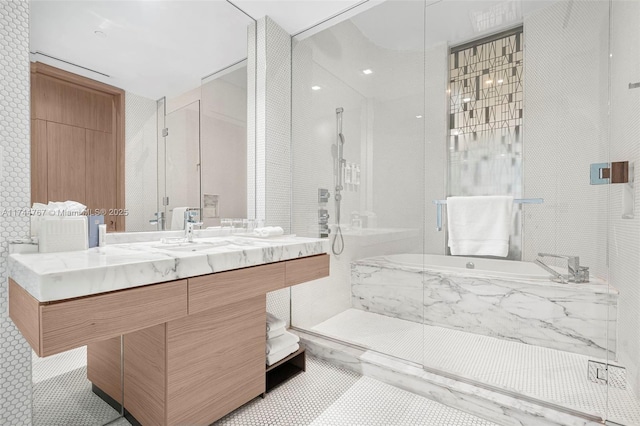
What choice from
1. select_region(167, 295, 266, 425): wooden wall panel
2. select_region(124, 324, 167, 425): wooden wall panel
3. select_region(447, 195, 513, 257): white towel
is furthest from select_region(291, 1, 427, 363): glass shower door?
select_region(124, 324, 167, 425): wooden wall panel

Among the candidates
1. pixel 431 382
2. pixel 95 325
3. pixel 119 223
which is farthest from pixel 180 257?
pixel 431 382

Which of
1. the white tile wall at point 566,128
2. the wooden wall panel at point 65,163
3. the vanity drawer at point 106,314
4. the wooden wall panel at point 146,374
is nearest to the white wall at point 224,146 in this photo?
the wooden wall panel at point 65,163

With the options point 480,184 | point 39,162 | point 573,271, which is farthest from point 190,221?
point 573,271

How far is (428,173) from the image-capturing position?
2.17m

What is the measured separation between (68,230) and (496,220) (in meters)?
2.19

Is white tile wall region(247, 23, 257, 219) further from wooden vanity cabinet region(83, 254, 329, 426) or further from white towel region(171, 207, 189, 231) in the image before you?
wooden vanity cabinet region(83, 254, 329, 426)

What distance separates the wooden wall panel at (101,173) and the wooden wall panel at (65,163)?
2 cm

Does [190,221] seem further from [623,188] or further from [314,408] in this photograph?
[623,188]

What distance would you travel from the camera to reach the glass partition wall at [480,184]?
1.49 meters

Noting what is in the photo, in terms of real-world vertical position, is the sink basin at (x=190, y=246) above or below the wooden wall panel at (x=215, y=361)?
above

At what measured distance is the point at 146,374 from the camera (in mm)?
1334

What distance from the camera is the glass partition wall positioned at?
4.90ft

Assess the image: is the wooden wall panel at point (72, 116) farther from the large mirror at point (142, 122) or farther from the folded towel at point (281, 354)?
the folded towel at point (281, 354)

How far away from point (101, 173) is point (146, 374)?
0.96 metres
